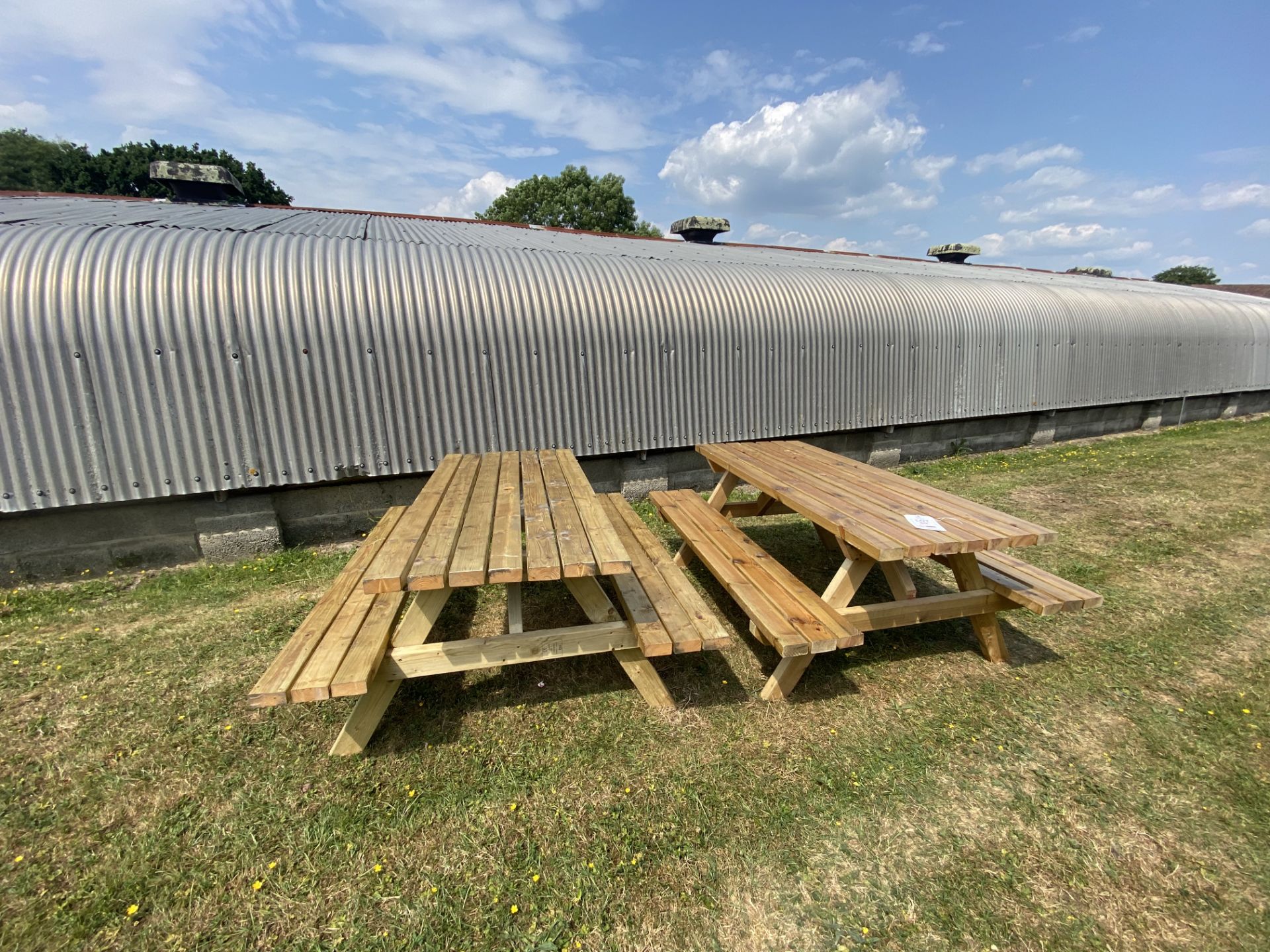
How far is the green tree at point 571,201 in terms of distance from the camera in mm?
37000

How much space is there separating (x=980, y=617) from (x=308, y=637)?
4.33 m

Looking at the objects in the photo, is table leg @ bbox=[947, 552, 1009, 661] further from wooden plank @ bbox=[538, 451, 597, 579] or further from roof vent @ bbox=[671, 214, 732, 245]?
roof vent @ bbox=[671, 214, 732, 245]

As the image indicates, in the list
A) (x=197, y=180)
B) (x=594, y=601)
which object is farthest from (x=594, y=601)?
(x=197, y=180)

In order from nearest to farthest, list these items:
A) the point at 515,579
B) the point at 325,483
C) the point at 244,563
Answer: the point at 515,579 < the point at 244,563 < the point at 325,483

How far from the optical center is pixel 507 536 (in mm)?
2918

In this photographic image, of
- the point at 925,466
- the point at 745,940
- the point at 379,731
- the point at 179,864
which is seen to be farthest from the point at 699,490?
the point at 179,864

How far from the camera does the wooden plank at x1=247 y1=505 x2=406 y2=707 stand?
2395 mm

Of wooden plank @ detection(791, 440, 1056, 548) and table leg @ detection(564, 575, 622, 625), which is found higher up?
wooden plank @ detection(791, 440, 1056, 548)

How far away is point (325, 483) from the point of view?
576 cm

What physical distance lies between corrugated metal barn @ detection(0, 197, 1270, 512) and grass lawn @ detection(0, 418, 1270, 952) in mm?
1815

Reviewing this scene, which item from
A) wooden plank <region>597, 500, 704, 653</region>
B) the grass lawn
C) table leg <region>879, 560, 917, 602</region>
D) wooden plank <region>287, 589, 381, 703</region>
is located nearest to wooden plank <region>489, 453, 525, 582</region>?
wooden plank <region>287, 589, 381, 703</region>

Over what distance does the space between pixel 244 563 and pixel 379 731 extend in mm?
3403

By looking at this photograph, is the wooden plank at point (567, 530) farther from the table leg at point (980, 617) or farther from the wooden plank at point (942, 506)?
the table leg at point (980, 617)

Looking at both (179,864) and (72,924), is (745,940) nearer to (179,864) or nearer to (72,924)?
(179,864)
